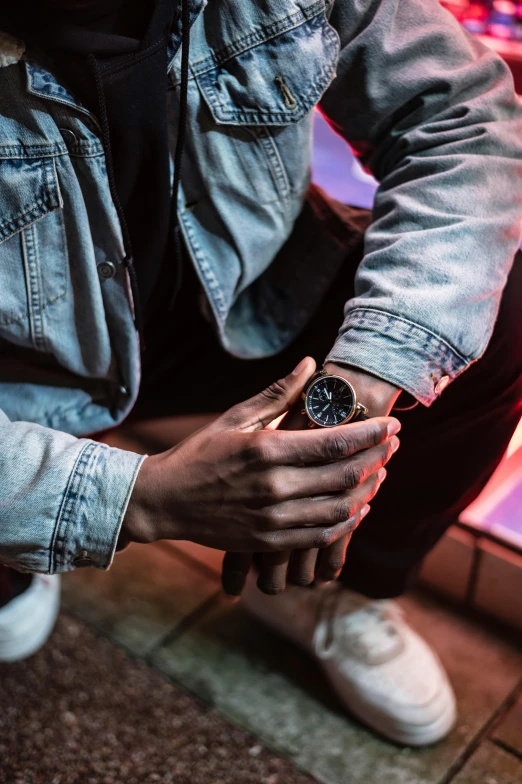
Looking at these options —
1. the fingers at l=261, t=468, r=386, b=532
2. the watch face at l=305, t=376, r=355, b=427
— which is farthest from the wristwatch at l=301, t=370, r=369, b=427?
the fingers at l=261, t=468, r=386, b=532

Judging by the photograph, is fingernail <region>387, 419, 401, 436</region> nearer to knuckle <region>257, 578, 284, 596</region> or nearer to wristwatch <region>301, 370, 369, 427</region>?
wristwatch <region>301, 370, 369, 427</region>

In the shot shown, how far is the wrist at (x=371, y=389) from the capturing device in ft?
3.62

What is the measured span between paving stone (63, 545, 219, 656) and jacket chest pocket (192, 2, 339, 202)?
0.97 meters

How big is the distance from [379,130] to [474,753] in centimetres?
113

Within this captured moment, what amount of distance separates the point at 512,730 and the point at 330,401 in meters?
0.80

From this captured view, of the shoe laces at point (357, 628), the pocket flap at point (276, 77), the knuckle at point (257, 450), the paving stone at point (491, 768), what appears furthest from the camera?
the shoe laces at point (357, 628)

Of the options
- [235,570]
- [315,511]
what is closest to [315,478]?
[315,511]

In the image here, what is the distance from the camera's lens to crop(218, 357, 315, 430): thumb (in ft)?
3.43

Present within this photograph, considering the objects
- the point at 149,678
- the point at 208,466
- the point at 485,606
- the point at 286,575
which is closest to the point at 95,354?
the point at 208,466

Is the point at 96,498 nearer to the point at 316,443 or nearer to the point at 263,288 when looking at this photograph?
the point at 316,443

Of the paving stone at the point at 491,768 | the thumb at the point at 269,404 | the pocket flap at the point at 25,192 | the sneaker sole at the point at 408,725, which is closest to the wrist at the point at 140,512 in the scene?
the thumb at the point at 269,404

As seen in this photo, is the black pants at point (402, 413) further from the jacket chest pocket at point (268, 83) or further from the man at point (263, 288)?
the jacket chest pocket at point (268, 83)

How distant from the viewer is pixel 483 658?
1570 millimetres

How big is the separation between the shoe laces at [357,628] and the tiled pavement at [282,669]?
0.38ft
